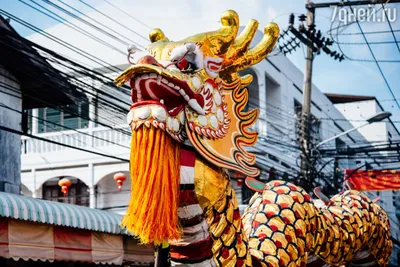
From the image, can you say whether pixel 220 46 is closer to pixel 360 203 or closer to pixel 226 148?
pixel 226 148

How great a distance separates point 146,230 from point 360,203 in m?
3.28

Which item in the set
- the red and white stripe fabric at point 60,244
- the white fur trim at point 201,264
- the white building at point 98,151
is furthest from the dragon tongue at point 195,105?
the white building at point 98,151

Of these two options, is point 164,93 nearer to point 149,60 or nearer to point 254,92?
point 149,60

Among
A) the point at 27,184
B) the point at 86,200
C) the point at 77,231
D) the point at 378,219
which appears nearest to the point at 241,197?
the point at 86,200

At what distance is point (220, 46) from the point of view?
15.5 ft

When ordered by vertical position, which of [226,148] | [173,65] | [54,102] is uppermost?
[54,102]

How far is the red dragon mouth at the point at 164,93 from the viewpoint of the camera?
429cm

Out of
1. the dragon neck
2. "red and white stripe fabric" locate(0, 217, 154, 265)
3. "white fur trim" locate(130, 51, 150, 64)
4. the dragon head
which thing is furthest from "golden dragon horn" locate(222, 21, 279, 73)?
"red and white stripe fabric" locate(0, 217, 154, 265)

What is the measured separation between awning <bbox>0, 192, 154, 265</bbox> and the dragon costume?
4124 millimetres

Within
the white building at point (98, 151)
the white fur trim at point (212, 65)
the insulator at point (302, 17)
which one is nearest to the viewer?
the white fur trim at point (212, 65)

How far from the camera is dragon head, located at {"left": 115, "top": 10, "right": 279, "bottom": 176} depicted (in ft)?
14.2

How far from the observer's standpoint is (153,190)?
433cm

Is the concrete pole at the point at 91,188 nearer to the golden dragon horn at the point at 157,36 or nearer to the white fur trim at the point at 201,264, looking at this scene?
the golden dragon horn at the point at 157,36

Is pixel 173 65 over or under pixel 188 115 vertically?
over
